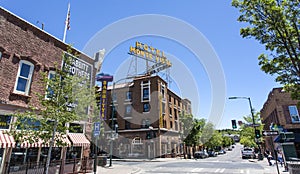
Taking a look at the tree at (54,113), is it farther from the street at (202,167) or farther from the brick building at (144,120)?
the brick building at (144,120)

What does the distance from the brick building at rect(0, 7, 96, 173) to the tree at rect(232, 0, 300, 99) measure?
45.5 ft

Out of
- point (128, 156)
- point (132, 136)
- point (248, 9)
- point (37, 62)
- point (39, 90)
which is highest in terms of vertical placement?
point (248, 9)

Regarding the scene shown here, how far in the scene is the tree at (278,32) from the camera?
10.8 meters

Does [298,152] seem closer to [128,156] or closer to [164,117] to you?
[164,117]

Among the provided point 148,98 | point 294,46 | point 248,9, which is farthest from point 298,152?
point 148,98

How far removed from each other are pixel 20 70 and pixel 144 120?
27.8 m

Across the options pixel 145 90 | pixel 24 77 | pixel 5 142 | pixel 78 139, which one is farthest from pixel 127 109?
pixel 5 142

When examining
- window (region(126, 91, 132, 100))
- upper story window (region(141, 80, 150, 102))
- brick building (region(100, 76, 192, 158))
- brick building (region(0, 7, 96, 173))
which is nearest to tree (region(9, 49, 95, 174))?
brick building (region(0, 7, 96, 173))

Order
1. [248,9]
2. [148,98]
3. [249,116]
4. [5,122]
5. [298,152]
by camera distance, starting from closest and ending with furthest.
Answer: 1. [5,122]
2. [248,9]
3. [298,152]
4. [148,98]
5. [249,116]

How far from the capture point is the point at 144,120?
37.6m

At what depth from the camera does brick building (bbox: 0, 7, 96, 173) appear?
10781 millimetres

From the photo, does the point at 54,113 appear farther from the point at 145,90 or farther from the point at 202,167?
the point at 145,90

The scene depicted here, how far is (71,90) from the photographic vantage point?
10.4 m

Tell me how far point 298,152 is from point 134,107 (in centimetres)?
2752
